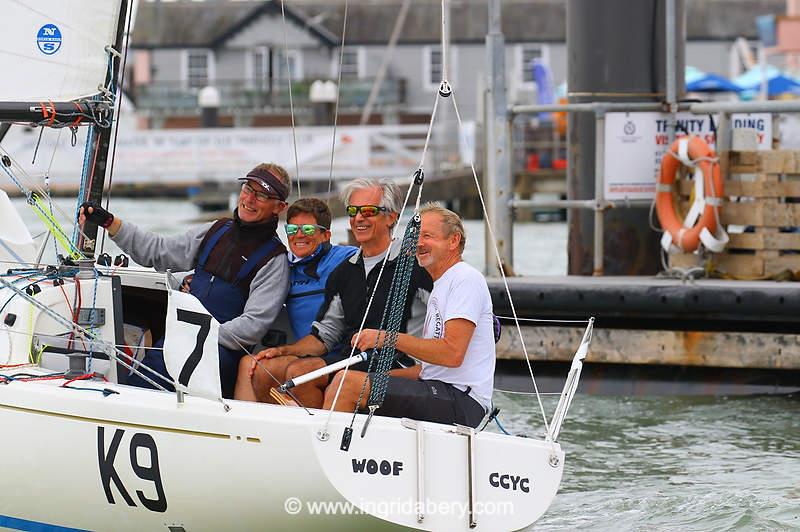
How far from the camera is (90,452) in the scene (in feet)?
16.6

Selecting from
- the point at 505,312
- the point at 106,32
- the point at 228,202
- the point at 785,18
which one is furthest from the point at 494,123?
the point at 785,18

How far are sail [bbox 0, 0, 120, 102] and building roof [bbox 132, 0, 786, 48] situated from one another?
43.3 m

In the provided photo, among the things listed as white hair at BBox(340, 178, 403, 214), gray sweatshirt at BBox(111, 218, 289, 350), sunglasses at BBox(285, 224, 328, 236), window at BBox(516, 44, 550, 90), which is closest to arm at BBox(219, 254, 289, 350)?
gray sweatshirt at BBox(111, 218, 289, 350)

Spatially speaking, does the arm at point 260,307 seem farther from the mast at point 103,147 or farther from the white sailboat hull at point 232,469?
the mast at point 103,147

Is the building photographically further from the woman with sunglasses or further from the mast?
the woman with sunglasses

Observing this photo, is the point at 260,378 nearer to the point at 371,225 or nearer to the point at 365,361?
the point at 365,361

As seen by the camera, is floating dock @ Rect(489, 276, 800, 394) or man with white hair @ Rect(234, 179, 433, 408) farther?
floating dock @ Rect(489, 276, 800, 394)

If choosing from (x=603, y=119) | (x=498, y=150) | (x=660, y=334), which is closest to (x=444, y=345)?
(x=660, y=334)

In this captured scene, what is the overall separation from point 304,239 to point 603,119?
12.3 ft


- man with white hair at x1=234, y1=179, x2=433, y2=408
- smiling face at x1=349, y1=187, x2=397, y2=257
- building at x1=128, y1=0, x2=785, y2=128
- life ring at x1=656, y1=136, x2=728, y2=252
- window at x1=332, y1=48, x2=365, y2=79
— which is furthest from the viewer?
window at x1=332, y1=48, x2=365, y2=79

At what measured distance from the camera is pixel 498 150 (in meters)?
9.55

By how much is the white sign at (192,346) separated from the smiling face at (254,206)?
115cm

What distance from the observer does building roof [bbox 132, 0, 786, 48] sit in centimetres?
5016

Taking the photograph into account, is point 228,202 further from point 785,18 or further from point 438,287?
point 438,287
